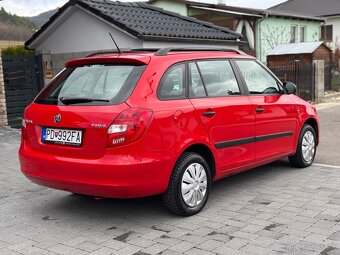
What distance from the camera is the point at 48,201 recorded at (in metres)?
5.31

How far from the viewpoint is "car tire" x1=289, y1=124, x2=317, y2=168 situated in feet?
21.1

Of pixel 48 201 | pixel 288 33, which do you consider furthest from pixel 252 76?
pixel 288 33

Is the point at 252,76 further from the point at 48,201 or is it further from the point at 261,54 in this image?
the point at 261,54

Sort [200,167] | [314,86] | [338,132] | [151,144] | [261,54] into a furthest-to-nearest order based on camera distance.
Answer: [261,54]
[314,86]
[338,132]
[200,167]
[151,144]

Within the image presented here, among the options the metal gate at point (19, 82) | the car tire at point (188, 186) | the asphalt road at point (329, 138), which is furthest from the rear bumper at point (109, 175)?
the metal gate at point (19, 82)

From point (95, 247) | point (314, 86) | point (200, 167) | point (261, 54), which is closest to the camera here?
point (95, 247)

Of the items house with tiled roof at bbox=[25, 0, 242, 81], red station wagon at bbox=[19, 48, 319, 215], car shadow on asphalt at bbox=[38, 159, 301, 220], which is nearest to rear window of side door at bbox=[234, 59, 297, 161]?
red station wagon at bbox=[19, 48, 319, 215]

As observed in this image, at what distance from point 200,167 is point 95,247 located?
141 centimetres

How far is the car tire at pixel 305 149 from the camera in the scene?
6.44 metres

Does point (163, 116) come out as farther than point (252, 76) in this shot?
No

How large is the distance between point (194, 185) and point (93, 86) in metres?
1.45

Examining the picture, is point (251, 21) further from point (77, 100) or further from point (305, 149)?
A: point (77, 100)

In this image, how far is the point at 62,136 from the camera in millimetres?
4316

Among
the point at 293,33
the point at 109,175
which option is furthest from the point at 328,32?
the point at 109,175
